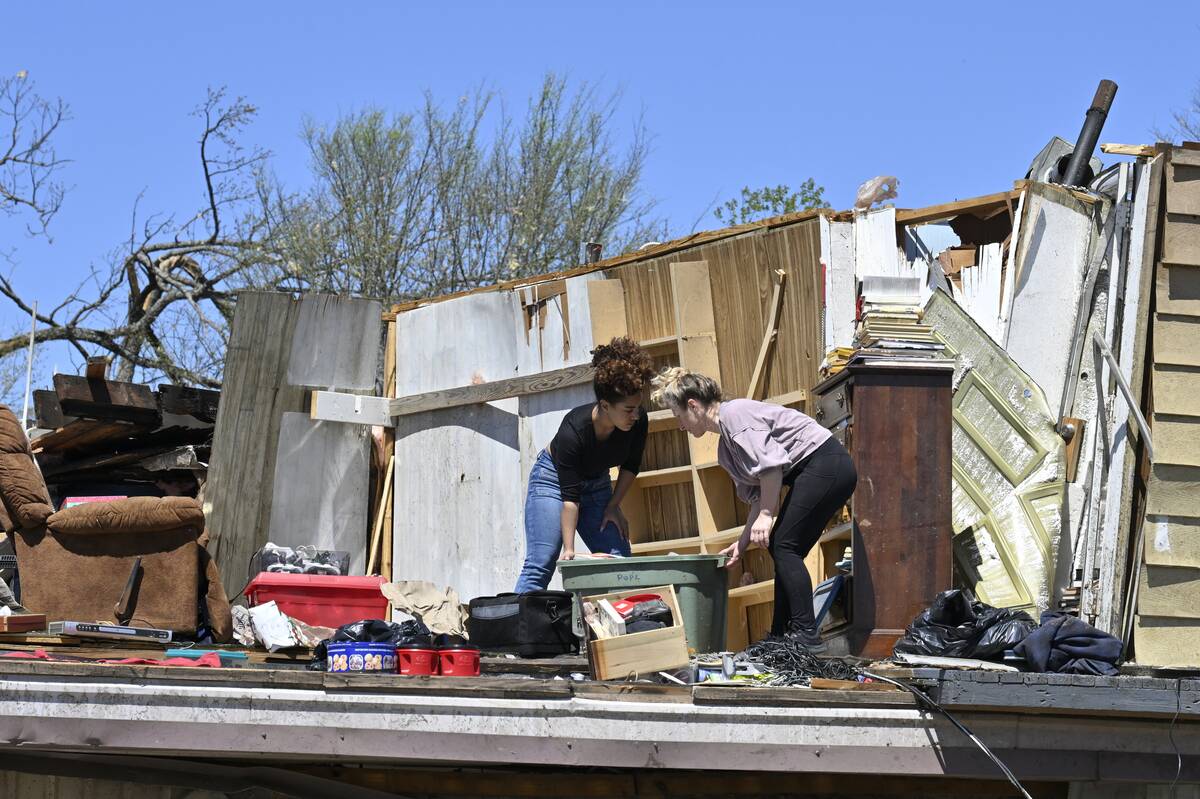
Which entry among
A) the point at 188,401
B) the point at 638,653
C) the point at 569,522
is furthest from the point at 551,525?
the point at 188,401

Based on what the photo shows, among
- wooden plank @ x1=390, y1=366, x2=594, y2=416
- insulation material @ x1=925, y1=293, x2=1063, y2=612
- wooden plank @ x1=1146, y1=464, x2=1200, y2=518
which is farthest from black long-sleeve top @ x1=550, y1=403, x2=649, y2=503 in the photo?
wooden plank @ x1=1146, y1=464, x2=1200, y2=518

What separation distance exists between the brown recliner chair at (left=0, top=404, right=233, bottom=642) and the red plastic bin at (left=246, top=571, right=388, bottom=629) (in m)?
0.23

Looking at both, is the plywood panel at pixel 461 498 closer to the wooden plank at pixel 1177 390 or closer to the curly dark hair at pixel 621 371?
the curly dark hair at pixel 621 371

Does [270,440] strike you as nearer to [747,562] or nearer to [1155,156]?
[747,562]

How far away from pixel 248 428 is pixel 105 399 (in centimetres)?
125

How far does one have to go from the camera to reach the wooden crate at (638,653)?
486cm

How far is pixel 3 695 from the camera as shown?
4.86 metres

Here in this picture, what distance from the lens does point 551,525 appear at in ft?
22.1

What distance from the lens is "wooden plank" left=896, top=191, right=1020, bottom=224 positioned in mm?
6930

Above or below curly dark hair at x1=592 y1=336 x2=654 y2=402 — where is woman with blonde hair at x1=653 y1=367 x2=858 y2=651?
below

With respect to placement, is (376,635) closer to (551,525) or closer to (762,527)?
(551,525)

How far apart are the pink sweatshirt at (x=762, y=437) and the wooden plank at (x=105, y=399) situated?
485cm

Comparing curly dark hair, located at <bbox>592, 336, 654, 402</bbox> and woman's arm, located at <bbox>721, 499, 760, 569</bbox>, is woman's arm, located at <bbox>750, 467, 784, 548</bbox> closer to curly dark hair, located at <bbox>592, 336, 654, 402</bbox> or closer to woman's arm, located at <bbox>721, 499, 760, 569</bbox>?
woman's arm, located at <bbox>721, 499, 760, 569</bbox>

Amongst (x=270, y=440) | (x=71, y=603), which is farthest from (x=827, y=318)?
(x=71, y=603)
